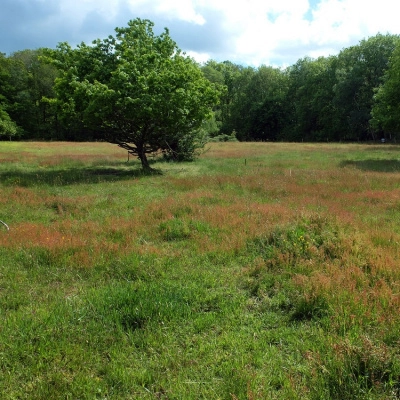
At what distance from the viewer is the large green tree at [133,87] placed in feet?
60.1

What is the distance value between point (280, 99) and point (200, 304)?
79316 millimetres

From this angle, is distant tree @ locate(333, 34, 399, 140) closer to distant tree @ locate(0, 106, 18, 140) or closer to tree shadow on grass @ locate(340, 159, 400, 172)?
tree shadow on grass @ locate(340, 159, 400, 172)

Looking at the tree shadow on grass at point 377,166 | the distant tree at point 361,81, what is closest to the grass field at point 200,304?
the tree shadow on grass at point 377,166

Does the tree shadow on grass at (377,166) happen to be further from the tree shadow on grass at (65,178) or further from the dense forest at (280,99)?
the dense forest at (280,99)

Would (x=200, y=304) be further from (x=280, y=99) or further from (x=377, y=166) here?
(x=280, y=99)

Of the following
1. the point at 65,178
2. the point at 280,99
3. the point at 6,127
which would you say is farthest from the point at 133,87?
the point at 280,99

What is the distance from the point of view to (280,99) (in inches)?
3093

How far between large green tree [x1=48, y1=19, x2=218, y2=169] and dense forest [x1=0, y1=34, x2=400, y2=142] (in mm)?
31091

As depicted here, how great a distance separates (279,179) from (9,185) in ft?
41.1

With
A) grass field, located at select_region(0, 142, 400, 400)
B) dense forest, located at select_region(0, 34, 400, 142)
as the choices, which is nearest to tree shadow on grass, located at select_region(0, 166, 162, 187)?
grass field, located at select_region(0, 142, 400, 400)

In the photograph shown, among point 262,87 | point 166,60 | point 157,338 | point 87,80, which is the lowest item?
point 157,338

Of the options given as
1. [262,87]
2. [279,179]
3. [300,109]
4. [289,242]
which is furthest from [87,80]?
[262,87]

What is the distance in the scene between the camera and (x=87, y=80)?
60.8ft

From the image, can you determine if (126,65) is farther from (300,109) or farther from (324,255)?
(300,109)
